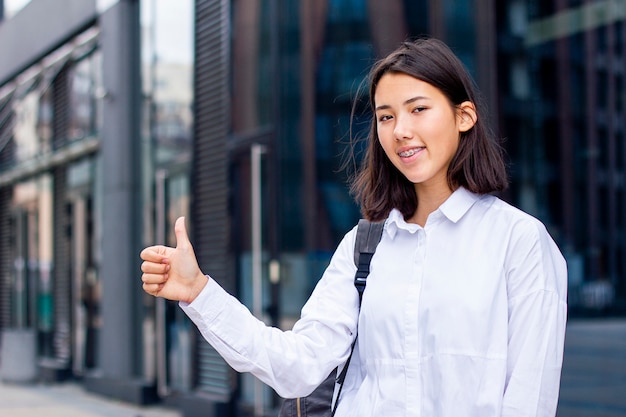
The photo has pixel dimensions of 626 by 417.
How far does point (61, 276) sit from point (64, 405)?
3.23 m

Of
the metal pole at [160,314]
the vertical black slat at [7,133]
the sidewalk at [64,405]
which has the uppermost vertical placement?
the vertical black slat at [7,133]

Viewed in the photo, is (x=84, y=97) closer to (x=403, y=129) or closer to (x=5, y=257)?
(x=5, y=257)

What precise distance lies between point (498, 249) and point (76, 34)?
1114 cm

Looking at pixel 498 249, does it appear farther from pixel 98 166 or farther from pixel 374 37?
pixel 98 166

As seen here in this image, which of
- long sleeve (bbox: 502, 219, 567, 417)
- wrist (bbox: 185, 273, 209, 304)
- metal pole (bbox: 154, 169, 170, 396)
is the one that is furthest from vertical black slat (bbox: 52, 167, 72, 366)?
long sleeve (bbox: 502, 219, 567, 417)

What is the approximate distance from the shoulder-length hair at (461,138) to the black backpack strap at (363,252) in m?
0.04

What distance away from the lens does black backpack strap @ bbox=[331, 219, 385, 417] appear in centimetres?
237

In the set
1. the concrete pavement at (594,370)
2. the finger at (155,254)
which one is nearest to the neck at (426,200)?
the finger at (155,254)

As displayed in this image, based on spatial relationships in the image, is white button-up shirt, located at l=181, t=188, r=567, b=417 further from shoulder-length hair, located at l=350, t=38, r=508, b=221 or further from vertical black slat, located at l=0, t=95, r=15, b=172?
vertical black slat, located at l=0, t=95, r=15, b=172

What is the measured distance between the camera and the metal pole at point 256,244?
7.83 m

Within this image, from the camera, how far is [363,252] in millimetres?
2410

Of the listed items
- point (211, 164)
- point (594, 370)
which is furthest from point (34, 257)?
point (594, 370)

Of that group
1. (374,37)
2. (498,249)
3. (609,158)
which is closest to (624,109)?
(609,158)

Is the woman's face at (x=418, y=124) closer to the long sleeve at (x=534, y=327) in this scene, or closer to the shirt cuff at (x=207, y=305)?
the long sleeve at (x=534, y=327)
